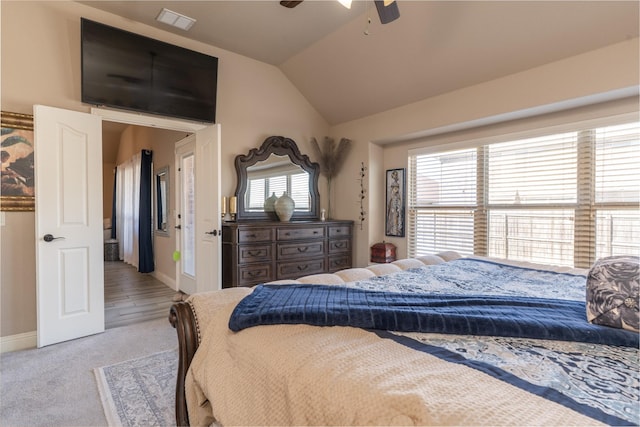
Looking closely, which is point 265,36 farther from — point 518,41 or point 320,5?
point 518,41

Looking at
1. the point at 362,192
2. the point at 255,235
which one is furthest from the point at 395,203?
the point at 255,235

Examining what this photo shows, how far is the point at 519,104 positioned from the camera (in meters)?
2.96

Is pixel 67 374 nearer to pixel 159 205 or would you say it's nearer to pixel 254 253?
pixel 254 253

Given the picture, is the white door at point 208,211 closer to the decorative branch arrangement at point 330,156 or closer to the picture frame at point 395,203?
the decorative branch arrangement at point 330,156

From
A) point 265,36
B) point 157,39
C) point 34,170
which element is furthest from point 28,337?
point 265,36

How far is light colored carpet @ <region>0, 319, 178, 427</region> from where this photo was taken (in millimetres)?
1804

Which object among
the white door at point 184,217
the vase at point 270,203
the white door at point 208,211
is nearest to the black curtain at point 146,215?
the white door at point 184,217

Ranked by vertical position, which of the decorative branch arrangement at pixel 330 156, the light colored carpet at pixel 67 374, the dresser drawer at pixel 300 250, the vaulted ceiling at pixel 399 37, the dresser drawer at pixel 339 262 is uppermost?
the vaulted ceiling at pixel 399 37

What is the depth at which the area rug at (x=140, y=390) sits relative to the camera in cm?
179

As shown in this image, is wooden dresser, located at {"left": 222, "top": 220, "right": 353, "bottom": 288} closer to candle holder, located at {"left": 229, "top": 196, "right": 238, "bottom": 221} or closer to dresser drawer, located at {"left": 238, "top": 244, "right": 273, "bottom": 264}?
dresser drawer, located at {"left": 238, "top": 244, "right": 273, "bottom": 264}

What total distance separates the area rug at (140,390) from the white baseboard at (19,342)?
1.02 metres

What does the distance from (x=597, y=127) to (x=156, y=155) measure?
5936 millimetres

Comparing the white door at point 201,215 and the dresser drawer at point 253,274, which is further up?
the white door at point 201,215

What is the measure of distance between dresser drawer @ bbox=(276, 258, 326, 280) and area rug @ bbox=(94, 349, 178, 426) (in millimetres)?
1529
